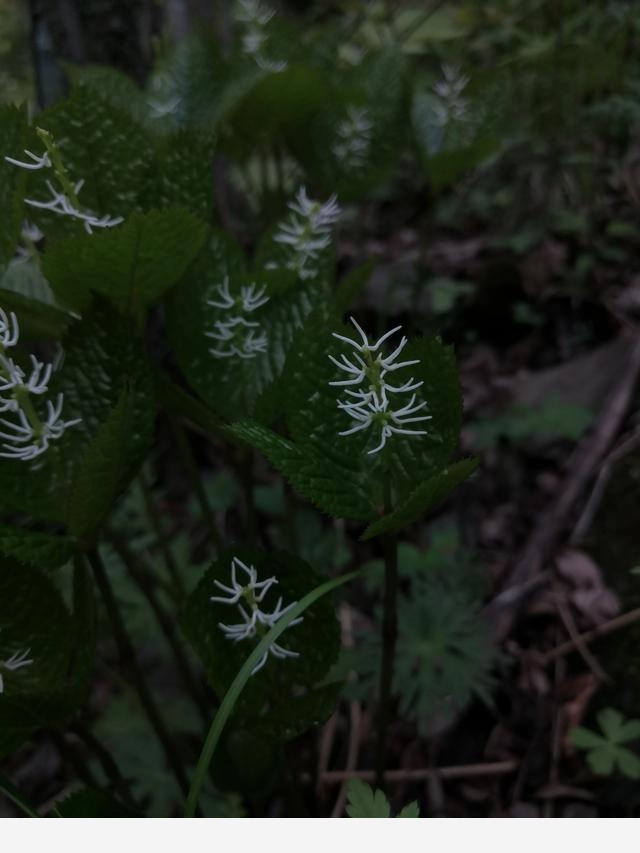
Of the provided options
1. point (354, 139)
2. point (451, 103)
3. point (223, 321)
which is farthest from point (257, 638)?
point (451, 103)

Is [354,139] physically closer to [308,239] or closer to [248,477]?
[308,239]

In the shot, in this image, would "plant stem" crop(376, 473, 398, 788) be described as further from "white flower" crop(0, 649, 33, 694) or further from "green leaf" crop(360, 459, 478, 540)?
"white flower" crop(0, 649, 33, 694)

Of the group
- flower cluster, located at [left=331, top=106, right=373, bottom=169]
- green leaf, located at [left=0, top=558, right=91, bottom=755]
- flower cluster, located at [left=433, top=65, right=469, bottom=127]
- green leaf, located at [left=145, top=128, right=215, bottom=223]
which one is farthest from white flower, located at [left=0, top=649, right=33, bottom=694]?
flower cluster, located at [left=433, top=65, right=469, bottom=127]

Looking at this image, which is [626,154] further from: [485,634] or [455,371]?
[455,371]

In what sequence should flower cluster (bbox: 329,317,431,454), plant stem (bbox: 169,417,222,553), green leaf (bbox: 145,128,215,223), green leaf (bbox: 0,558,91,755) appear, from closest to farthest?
flower cluster (bbox: 329,317,431,454) → green leaf (bbox: 0,558,91,755) → green leaf (bbox: 145,128,215,223) → plant stem (bbox: 169,417,222,553)

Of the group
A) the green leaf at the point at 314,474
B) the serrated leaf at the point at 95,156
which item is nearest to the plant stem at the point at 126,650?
the green leaf at the point at 314,474
